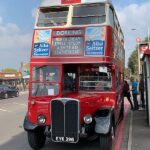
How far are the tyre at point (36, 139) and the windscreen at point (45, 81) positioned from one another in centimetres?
105

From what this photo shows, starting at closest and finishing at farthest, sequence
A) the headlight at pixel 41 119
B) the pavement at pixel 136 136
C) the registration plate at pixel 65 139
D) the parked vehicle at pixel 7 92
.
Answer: the registration plate at pixel 65 139, the headlight at pixel 41 119, the pavement at pixel 136 136, the parked vehicle at pixel 7 92

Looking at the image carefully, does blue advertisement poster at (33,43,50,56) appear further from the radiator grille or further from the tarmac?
the tarmac

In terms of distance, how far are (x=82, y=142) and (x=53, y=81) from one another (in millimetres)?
2369

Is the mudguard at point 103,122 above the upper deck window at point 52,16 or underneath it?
underneath

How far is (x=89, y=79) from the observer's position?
12.1 metres

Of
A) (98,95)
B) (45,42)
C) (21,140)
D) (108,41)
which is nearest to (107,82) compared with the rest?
(98,95)

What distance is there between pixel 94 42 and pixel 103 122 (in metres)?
2.36

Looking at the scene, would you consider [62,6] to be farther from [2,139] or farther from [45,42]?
[2,139]

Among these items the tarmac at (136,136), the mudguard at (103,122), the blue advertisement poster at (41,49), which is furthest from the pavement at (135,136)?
the blue advertisement poster at (41,49)

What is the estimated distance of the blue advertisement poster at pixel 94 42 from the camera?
10875 mm

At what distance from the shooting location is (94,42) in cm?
1095

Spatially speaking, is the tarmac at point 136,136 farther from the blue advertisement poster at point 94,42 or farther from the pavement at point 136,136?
the blue advertisement poster at point 94,42

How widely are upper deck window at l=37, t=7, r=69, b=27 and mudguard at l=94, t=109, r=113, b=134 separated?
2.97m

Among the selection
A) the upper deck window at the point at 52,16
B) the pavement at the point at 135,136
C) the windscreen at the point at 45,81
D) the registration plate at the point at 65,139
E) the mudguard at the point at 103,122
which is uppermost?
the upper deck window at the point at 52,16
